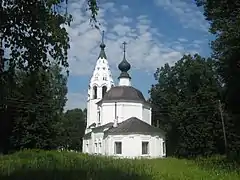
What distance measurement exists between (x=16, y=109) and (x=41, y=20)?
125ft

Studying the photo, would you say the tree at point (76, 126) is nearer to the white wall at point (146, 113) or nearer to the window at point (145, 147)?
the white wall at point (146, 113)

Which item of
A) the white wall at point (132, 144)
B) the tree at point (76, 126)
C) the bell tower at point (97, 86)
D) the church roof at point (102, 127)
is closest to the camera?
the white wall at point (132, 144)

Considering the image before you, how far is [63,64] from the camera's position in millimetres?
7531

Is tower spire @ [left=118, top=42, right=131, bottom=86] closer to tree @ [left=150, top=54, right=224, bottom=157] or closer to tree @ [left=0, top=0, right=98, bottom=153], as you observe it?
tree @ [left=150, top=54, right=224, bottom=157]

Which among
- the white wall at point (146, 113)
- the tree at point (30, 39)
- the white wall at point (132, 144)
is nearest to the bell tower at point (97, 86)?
the white wall at point (146, 113)

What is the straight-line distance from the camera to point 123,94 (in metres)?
57.1

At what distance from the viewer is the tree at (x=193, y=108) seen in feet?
161

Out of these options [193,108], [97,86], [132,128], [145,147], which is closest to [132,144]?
[132,128]

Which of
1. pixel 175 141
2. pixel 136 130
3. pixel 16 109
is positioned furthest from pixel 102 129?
pixel 16 109

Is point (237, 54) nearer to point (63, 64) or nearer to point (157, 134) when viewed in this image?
point (63, 64)

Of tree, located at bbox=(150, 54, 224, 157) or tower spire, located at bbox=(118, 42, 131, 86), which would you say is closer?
tree, located at bbox=(150, 54, 224, 157)

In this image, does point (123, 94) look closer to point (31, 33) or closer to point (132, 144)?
point (132, 144)

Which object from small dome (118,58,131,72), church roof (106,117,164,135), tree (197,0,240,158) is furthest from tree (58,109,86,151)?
tree (197,0,240,158)

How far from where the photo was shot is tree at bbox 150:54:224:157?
4919 cm
